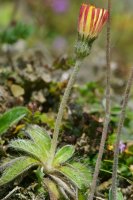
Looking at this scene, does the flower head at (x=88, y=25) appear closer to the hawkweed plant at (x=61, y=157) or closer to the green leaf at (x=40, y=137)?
the hawkweed plant at (x=61, y=157)

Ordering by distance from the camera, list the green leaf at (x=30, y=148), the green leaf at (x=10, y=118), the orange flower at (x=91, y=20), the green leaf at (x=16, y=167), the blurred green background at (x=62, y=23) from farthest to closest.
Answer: the blurred green background at (x=62, y=23) → the green leaf at (x=10, y=118) → the green leaf at (x=30, y=148) → the green leaf at (x=16, y=167) → the orange flower at (x=91, y=20)

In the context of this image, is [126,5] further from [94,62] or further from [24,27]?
[24,27]

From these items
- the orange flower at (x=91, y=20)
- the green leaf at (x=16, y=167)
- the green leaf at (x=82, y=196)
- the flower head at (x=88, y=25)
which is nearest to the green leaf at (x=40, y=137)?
the green leaf at (x=16, y=167)

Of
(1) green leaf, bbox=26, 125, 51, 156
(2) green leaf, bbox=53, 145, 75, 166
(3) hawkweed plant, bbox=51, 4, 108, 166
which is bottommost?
(2) green leaf, bbox=53, 145, 75, 166

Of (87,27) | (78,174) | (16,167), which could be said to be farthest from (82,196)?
(87,27)

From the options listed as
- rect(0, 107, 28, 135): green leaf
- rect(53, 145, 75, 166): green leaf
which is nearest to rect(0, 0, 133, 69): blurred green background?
rect(0, 107, 28, 135): green leaf

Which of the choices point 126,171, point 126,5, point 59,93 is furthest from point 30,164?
point 126,5

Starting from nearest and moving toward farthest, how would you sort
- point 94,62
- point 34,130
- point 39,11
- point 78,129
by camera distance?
1. point 34,130
2. point 78,129
3. point 94,62
4. point 39,11

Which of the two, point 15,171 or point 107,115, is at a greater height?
point 107,115

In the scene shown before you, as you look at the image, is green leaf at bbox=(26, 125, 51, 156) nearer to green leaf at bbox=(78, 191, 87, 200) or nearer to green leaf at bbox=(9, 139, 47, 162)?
green leaf at bbox=(9, 139, 47, 162)
